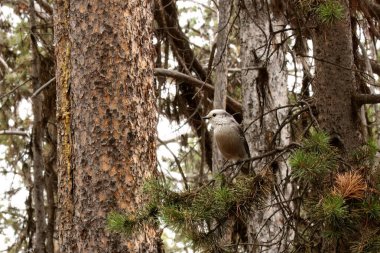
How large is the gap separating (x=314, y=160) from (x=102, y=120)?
1.98 meters

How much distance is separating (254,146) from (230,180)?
3474mm

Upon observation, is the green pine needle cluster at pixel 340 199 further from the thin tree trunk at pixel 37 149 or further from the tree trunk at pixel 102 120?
the thin tree trunk at pixel 37 149

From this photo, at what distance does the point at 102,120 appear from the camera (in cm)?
475

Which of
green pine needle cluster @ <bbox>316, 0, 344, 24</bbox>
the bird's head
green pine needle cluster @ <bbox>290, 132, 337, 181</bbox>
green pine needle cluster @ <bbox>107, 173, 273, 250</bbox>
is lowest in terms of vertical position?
green pine needle cluster @ <bbox>107, 173, 273, 250</bbox>

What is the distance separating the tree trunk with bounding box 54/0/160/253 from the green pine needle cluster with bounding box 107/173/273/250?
1.23 meters

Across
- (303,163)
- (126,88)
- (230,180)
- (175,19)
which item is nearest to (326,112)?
(230,180)

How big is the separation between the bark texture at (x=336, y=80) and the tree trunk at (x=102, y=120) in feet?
4.49

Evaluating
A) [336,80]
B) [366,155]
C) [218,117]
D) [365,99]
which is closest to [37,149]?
[218,117]

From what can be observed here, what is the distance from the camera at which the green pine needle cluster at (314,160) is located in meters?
3.09

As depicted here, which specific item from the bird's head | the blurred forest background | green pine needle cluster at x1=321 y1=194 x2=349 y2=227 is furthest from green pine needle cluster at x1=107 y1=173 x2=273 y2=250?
the bird's head

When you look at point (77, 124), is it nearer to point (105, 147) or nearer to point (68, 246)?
point (105, 147)

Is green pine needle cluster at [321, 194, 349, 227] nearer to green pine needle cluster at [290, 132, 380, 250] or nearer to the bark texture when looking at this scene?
green pine needle cluster at [290, 132, 380, 250]

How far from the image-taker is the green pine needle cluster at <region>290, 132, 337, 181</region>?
10.2ft

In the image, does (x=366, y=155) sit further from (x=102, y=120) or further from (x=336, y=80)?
(x=102, y=120)
